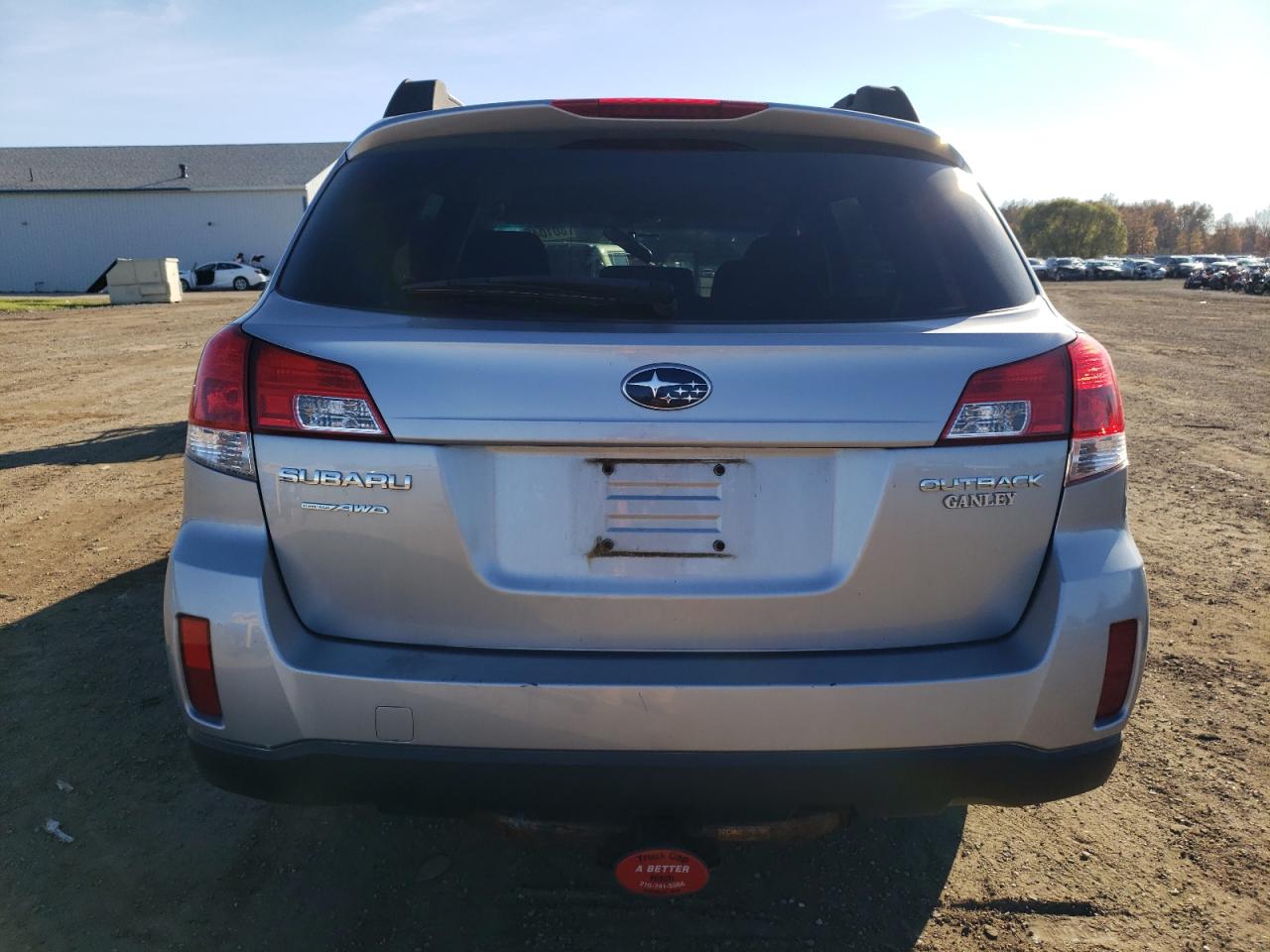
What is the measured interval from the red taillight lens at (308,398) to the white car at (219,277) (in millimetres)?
49369

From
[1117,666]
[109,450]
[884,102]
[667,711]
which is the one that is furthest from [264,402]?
[109,450]

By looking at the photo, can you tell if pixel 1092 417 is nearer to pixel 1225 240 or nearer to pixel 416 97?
pixel 416 97

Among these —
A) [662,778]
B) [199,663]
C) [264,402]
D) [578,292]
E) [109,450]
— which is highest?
[578,292]

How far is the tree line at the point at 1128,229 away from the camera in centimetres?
13500

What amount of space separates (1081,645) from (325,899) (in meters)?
1.94

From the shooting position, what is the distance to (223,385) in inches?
81.6

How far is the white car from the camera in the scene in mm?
47594

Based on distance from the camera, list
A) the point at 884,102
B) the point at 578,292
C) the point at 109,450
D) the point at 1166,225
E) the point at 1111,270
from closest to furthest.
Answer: the point at 578,292
the point at 884,102
the point at 109,450
the point at 1111,270
the point at 1166,225

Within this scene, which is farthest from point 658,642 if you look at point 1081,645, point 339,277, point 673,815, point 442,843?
point 442,843

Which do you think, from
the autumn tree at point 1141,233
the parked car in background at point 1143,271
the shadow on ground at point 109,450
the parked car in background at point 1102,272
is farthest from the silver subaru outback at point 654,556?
the autumn tree at point 1141,233

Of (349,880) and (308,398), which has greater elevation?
(308,398)

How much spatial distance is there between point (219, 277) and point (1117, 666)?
169 feet

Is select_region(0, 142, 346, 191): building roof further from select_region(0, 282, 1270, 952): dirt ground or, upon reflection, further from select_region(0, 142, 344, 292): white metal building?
select_region(0, 282, 1270, 952): dirt ground

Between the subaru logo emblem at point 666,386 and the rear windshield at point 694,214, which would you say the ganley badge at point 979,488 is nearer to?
the rear windshield at point 694,214
